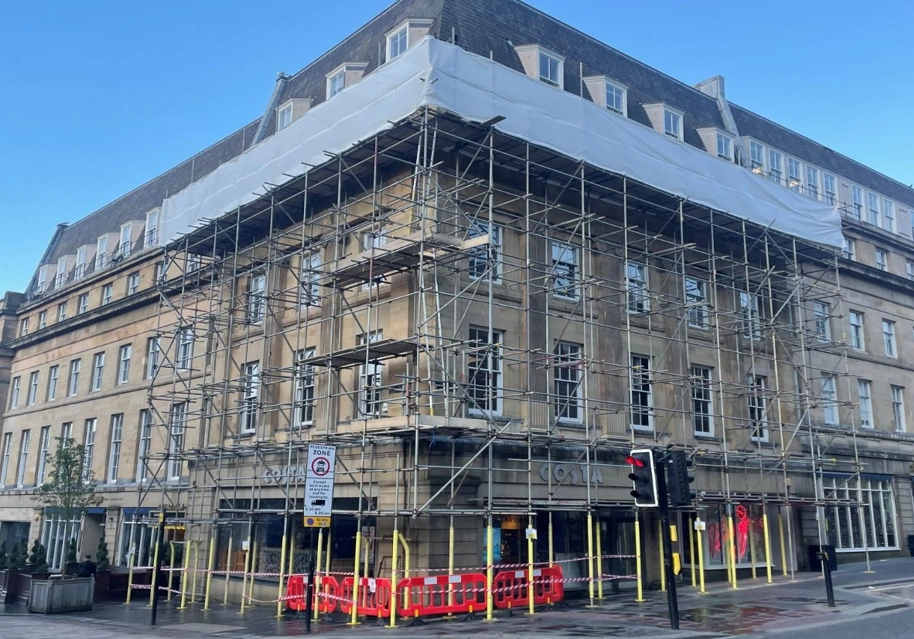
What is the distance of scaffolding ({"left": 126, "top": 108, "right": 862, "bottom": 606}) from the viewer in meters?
18.9

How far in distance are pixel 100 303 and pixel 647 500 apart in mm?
33190

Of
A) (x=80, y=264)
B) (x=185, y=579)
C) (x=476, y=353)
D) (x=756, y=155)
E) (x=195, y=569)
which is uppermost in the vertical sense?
(x=756, y=155)

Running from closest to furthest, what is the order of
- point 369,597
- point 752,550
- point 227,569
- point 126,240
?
1. point 369,597
2. point 227,569
3. point 752,550
4. point 126,240

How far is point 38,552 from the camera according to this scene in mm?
29797

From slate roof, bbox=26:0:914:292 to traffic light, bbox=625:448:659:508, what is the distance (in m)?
13.3

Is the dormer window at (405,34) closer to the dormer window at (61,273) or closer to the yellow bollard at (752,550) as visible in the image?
the yellow bollard at (752,550)

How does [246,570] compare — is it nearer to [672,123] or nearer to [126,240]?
[672,123]

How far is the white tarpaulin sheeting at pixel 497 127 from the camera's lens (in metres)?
19.9

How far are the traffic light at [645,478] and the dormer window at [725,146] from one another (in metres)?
18.4

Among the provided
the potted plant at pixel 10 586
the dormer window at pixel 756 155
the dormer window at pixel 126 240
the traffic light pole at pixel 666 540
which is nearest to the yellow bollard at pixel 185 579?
the potted plant at pixel 10 586

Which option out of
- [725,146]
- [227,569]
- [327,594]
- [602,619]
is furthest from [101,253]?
[602,619]

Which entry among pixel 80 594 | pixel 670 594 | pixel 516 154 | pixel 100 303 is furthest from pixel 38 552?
pixel 670 594

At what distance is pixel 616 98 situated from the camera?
26.9m

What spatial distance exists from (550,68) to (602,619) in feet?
54.1
